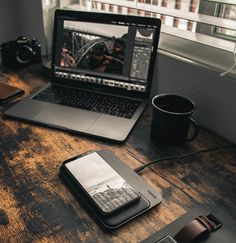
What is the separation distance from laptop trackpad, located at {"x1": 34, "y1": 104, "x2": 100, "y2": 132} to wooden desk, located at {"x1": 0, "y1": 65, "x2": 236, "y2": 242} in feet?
0.10

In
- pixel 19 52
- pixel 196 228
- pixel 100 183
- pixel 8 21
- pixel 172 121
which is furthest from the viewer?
pixel 8 21

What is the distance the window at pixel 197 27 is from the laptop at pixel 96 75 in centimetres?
12

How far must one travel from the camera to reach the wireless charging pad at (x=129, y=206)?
24.1 inches

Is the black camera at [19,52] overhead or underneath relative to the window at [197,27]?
underneath

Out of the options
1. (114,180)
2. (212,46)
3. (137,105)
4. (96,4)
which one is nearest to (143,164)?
(114,180)

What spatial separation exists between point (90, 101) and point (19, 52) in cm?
53

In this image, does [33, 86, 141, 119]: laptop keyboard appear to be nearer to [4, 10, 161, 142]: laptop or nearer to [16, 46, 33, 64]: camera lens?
[4, 10, 161, 142]: laptop

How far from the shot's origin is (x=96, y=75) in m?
1.08

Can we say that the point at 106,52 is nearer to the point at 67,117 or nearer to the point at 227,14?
the point at 67,117

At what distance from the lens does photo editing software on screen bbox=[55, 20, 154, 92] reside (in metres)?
1.02

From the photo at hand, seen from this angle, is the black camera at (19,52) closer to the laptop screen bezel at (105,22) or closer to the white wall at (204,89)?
the laptop screen bezel at (105,22)

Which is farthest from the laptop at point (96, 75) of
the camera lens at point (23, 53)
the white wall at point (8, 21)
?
the white wall at point (8, 21)

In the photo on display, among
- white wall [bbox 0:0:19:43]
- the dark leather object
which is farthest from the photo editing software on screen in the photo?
white wall [bbox 0:0:19:43]

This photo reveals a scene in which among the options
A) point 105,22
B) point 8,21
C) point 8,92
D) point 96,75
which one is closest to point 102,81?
point 96,75
